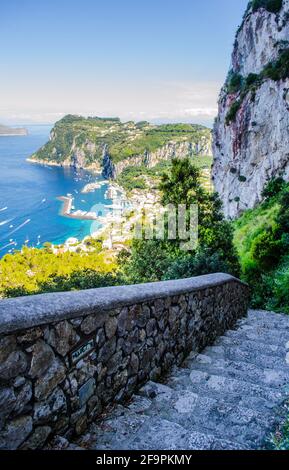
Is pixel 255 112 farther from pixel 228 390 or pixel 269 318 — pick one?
pixel 228 390

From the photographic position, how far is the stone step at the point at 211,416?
291 centimetres

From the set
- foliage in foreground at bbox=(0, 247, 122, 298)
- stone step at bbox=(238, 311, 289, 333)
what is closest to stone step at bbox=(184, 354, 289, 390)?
stone step at bbox=(238, 311, 289, 333)

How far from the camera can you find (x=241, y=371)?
A: 4539 millimetres

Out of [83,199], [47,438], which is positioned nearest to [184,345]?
[47,438]

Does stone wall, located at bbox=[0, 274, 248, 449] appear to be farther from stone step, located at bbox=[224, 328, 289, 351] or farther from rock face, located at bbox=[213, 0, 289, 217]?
rock face, located at bbox=[213, 0, 289, 217]

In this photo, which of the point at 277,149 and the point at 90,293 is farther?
the point at 277,149

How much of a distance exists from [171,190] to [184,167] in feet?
3.63

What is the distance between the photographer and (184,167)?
15.2 meters

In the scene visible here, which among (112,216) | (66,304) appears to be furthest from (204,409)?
(112,216)

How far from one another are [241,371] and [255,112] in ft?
104

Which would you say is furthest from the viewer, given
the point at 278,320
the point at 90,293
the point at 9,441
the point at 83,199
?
the point at 83,199

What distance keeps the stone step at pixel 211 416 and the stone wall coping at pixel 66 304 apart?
3.20 ft
